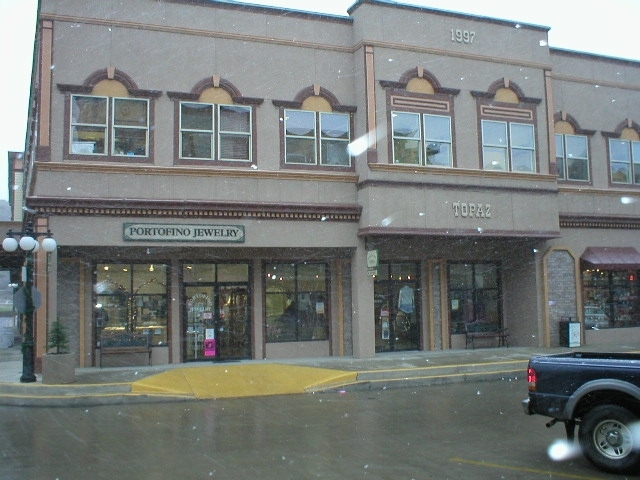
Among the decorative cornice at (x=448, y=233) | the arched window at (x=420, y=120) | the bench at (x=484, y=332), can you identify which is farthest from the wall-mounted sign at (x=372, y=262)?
the bench at (x=484, y=332)

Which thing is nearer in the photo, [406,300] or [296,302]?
[296,302]

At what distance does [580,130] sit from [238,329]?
13.5 metres

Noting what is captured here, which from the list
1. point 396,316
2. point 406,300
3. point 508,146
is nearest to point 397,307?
point 396,316

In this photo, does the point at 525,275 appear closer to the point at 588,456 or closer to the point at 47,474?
the point at 588,456

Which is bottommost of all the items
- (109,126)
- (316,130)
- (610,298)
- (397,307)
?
(397,307)

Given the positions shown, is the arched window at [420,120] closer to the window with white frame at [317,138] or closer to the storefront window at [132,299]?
the window with white frame at [317,138]

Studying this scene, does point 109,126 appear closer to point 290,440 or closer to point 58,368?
point 58,368

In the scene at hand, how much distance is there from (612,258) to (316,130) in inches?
437

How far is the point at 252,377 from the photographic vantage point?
16.3 m

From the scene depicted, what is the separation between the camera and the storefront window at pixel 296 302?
785 inches

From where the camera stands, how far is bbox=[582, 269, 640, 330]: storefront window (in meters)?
23.2

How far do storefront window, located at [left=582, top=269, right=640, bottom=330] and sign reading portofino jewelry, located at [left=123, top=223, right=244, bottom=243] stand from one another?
40.4 feet

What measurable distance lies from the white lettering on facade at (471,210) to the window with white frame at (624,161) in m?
6.51

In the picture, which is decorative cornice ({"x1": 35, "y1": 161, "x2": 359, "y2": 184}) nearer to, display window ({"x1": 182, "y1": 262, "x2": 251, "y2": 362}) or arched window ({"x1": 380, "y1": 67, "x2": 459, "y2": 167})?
arched window ({"x1": 380, "y1": 67, "x2": 459, "y2": 167})
